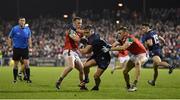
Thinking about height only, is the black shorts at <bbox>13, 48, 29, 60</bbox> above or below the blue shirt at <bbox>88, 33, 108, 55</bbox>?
below

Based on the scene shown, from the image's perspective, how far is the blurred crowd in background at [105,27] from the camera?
47.9 meters

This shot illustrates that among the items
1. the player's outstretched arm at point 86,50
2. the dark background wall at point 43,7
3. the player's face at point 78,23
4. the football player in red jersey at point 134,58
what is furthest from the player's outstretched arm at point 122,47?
the dark background wall at point 43,7

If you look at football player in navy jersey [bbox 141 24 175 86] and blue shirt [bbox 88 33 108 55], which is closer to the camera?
blue shirt [bbox 88 33 108 55]

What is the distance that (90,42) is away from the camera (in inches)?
669

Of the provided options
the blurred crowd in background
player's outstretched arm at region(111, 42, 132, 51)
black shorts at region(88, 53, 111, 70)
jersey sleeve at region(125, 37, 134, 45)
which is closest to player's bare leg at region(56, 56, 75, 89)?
black shorts at region(88, 53, 111, 70)

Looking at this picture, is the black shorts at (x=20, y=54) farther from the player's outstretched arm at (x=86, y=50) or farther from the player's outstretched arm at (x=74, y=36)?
the player's outstretched arm at (x=86, y=50)

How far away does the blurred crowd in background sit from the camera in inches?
1884

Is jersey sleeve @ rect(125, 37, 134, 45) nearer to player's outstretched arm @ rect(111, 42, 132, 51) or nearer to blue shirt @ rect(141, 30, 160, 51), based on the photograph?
player's outstretched arm @ rect(111, 42, 132, 51)

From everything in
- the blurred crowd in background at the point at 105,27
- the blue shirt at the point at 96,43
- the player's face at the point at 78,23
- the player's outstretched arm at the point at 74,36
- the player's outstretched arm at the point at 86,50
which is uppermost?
the player's face at the point at 78,23

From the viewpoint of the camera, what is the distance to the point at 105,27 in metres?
54.7

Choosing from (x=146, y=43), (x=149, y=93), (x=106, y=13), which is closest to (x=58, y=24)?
(x=106, y=13)

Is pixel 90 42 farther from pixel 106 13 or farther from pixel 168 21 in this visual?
pixel 106 13

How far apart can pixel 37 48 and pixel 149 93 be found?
36.1 meters

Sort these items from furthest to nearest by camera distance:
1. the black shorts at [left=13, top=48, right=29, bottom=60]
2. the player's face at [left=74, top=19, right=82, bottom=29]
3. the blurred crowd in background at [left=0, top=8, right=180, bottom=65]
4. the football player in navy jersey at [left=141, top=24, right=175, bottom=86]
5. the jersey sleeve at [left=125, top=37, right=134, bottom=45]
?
the blurred crowd in background at [left=0, top=8, right=180, bottom=65] < the black shorts at [left=13, top=48, right=29, bottom=60] < the football player in navy jersey at [left=141, top=24, right=175, bottom=86] < the player's face at [left=74, top=19, right=82, bottom=29] < the jersey sleeve at [left=125, top=37, right=134, bottom=45]
